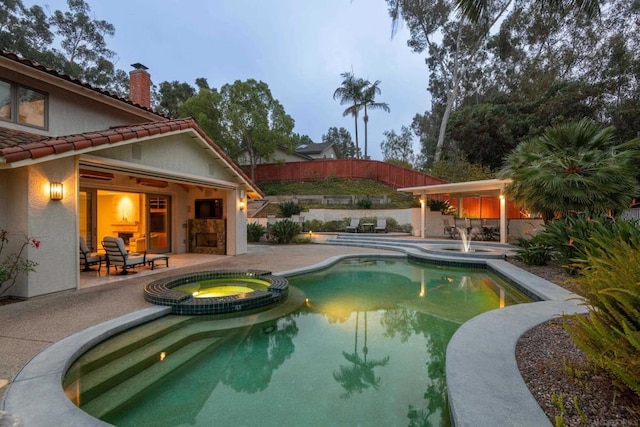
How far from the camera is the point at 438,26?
3075 centimetres

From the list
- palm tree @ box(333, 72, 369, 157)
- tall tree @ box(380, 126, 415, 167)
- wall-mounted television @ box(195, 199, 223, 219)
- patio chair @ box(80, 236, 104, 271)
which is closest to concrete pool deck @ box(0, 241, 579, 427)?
patio chair @ box(80, 236, 104, 271)

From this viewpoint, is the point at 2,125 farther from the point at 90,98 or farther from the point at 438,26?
the point at 438,26

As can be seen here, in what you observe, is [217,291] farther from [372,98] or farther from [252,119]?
[372,98]

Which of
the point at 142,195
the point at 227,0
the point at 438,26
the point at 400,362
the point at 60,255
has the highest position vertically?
the point at 227,0

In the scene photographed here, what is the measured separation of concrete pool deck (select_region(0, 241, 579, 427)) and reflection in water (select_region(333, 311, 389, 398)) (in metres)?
0.94

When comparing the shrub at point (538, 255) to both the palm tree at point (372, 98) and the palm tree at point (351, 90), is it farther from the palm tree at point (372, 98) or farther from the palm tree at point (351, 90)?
the palm tree at point (351, 90)

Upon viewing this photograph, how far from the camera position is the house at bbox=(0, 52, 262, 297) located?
6176 millimetres

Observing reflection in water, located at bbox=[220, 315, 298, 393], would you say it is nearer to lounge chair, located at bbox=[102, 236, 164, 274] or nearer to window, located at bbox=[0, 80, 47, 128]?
lounge chair, located at bbox=[102, 236, 164, 274]

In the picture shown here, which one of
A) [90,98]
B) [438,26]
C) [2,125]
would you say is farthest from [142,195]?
[438,26]

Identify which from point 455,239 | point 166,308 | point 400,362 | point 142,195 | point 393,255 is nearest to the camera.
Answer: point 400,362

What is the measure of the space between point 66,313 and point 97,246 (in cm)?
681

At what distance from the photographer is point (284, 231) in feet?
54.8

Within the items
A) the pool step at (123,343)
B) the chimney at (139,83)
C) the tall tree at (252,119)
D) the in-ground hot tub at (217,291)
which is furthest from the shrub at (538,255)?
the tall tree at (252,119)

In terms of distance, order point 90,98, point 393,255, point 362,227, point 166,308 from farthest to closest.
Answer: point 362,227 < point 393,255 < point 90,98 < point 166,308
